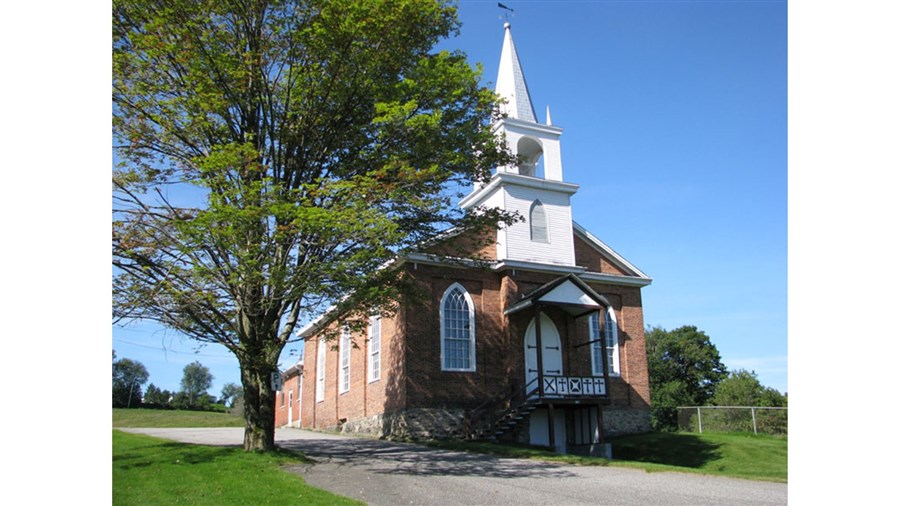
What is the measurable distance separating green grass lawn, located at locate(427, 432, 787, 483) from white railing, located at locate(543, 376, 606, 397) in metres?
2.25

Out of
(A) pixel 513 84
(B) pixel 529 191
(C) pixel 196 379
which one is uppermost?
(A) pixel 513 84

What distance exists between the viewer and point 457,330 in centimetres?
2262

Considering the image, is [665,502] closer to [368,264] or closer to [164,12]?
[368,264]

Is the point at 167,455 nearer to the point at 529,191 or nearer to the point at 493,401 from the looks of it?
the point at 493,401

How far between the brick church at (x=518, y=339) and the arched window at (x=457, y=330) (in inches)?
1.5

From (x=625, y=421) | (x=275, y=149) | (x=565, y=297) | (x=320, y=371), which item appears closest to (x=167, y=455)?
(x=275, y=149)

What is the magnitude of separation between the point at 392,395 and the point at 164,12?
546 inches

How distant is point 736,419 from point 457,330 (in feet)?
42.3

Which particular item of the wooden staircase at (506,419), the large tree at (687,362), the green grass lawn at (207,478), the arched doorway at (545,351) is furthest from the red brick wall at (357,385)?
the large tree at (687,362)

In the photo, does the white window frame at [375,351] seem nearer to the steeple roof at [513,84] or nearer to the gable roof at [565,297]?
the gable roof at [565,297]

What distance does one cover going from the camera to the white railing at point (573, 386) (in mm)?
21547

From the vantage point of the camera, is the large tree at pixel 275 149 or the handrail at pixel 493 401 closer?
the large tree at pixel 275 149

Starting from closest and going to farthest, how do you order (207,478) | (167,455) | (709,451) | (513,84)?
(207,478), (167,455), (709,451), (513,84)

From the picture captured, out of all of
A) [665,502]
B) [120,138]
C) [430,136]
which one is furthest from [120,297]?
[665,502]
